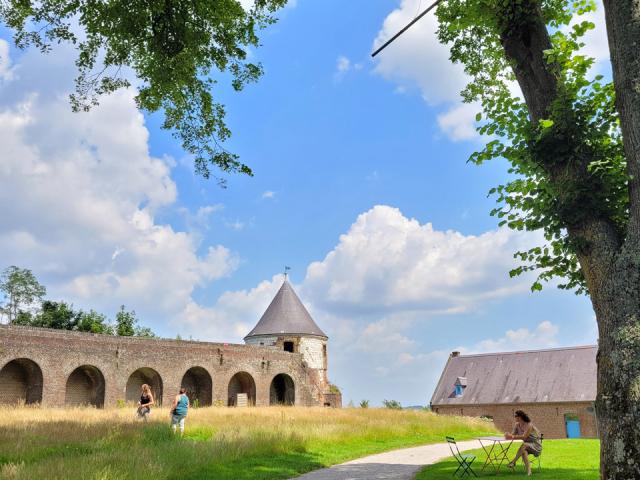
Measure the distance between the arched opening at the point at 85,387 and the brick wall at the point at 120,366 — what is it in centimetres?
5

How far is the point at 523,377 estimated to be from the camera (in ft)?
129

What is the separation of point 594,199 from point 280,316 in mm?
33804

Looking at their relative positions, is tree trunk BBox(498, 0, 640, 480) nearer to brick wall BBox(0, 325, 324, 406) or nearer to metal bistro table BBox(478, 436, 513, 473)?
metal bistro table BBox(478, 436, 513, 473)

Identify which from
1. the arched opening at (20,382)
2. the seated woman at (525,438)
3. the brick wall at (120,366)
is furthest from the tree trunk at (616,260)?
the arched opening at (20,382)

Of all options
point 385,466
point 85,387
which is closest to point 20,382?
point 85,387

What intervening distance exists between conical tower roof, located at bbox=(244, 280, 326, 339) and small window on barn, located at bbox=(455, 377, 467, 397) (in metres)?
11.0

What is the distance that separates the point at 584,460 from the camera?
447 inches

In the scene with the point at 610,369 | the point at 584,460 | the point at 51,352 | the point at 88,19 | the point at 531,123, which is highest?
the point at 88,19

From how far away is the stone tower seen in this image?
1487 inches

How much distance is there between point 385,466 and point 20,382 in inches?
846

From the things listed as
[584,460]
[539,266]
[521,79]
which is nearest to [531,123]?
[521,79]

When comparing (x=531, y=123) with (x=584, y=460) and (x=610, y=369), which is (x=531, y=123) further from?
(x=584, y=460)

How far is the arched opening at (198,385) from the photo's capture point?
32562 millimetres

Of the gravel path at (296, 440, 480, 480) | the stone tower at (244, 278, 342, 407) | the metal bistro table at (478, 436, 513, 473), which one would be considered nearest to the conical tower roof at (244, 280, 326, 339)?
the stone tower at (244, 278, 342, 407)
